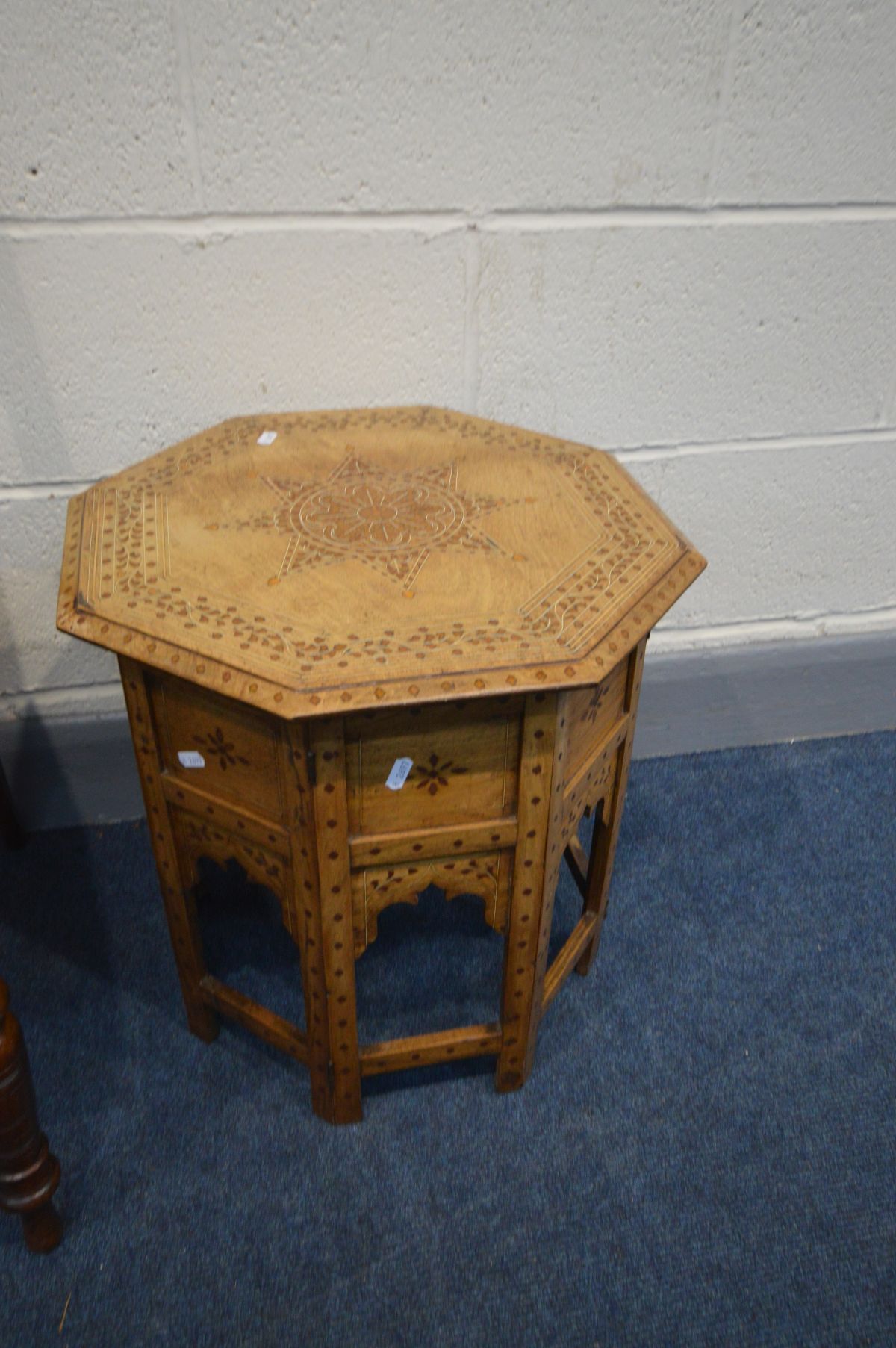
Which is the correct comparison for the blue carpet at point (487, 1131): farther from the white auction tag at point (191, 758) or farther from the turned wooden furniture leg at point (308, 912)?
the white auction tag at point (191, 758)

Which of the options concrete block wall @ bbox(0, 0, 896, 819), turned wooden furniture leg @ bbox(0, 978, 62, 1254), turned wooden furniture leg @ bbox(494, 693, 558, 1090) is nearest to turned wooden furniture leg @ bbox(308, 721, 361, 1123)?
turned wooden furniture leg @ bbox(494, 693, 558, 1090)

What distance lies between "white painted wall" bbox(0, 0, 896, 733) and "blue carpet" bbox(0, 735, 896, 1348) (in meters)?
0.69

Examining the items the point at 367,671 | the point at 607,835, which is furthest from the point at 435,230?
the point at 607,835

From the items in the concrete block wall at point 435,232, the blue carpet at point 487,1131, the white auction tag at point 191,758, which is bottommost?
the blue carpet at point 487,1131

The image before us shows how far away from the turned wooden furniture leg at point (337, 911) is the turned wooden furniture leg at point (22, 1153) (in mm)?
402

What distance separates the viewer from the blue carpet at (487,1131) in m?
1.31

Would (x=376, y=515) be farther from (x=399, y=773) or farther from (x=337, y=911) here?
(x=337, y=911)

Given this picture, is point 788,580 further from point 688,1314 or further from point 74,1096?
point 74,1096

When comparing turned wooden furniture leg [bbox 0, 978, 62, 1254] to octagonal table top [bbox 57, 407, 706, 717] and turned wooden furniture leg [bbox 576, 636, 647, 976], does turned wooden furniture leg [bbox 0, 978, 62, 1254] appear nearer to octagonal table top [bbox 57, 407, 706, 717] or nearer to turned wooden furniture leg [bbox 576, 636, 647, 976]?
octagonal table top [bbox 57, 407, 706, 717]

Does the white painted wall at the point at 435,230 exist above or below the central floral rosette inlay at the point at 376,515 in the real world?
above

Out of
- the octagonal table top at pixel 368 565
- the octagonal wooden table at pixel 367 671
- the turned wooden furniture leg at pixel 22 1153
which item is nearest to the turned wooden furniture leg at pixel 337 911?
the octagonal wooden table at pixel 367 671

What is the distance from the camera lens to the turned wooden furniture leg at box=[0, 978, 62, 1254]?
3.83 feet

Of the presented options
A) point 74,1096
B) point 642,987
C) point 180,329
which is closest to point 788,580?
point 642,987

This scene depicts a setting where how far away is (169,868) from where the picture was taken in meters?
1.39
